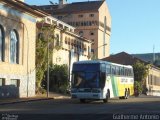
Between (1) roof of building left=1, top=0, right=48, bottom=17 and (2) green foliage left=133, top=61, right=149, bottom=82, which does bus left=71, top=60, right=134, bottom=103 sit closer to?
(1) roof of building left=1, top=0, right=48, bottom=17

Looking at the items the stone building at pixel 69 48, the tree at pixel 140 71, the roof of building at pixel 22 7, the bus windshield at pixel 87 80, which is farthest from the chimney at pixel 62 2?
the bus windshield at pixel 87 80

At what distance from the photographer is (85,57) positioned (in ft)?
303

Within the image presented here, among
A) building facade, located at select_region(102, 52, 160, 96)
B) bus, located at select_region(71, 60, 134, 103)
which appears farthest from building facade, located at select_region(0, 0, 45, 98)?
building facade, located at select_region(102, 52, 160, 96)

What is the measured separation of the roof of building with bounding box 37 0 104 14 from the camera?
5418 inches

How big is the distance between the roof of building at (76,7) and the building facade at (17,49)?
86.9 meters

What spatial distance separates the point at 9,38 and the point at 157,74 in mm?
73984

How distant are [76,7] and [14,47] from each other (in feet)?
310

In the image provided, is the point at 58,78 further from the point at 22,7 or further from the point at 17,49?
the point at 22,7

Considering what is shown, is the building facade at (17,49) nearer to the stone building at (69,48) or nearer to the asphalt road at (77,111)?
the asphalt road at (77,111)

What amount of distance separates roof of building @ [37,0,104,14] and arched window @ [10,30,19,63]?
299 ft

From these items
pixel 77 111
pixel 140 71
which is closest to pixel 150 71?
pixel 140 71

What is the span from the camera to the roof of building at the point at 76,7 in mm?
137625

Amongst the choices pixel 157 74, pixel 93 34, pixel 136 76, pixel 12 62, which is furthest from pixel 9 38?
pixel 93 34

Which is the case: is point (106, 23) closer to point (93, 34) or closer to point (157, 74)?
point (93, 34)
